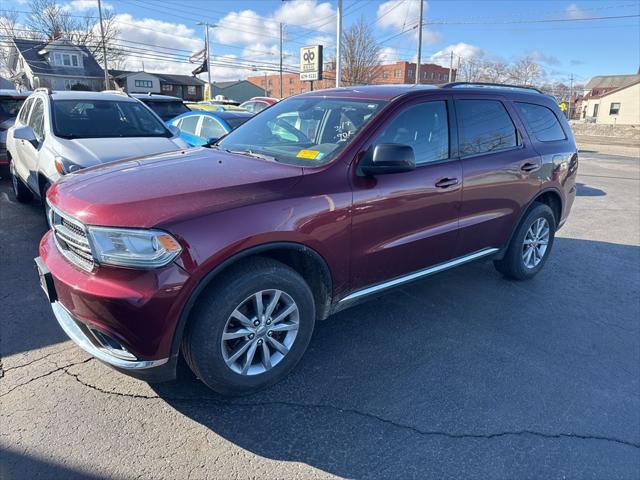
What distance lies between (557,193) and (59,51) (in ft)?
189

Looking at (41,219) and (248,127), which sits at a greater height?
(248,127)

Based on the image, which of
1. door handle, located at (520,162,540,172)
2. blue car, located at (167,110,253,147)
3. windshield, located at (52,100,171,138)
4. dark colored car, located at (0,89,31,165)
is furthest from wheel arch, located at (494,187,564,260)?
dark colored car, located at (0,89,31,165)

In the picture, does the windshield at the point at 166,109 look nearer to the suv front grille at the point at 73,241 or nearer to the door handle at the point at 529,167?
the door handle at the point at 529,167

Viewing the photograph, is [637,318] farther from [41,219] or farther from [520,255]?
[41,219]

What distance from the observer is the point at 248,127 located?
3.94 metres

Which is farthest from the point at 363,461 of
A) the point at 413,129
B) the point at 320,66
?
the point at 320,66

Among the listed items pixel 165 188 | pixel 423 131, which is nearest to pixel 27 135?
pixel 165 188

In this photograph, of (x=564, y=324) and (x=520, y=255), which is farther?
(x=520, y=255)

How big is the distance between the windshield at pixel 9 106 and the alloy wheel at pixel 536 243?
9451 mm

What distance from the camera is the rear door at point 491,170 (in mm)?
3717

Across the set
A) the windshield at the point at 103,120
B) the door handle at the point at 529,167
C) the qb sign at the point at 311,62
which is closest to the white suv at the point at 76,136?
the windshield at the point at 103,120

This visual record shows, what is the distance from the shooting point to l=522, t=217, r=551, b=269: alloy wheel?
4594mm

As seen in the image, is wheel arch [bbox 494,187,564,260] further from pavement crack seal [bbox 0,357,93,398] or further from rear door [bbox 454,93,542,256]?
pavement crack seal [bbox 0,357,93,398]

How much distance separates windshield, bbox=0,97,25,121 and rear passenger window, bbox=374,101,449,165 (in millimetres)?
8619
